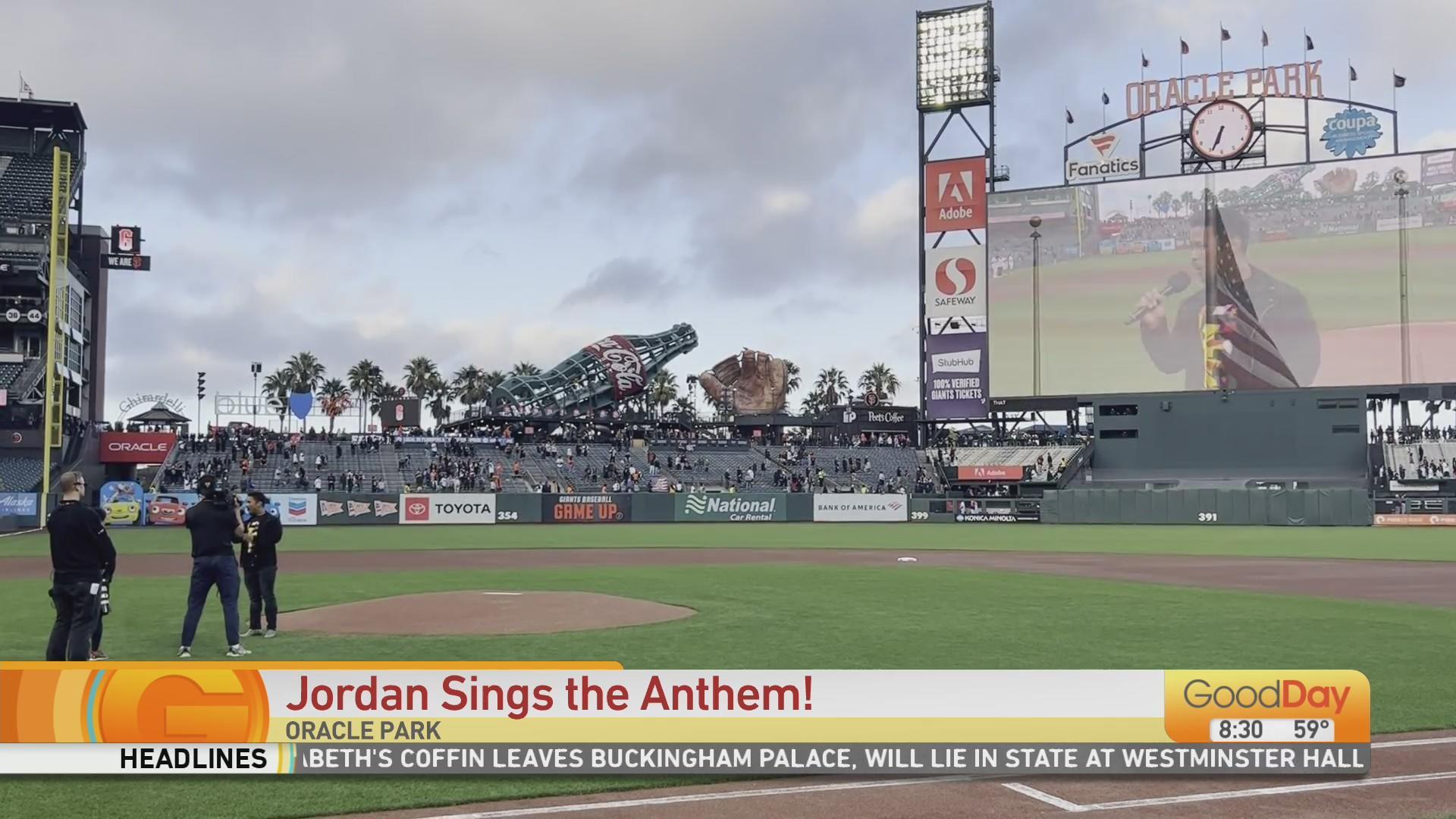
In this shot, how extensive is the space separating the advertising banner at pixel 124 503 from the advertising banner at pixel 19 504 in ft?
8.67

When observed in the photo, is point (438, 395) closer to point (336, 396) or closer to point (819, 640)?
point (336, 396)

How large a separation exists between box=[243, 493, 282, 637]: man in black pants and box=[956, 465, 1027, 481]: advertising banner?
193 feet

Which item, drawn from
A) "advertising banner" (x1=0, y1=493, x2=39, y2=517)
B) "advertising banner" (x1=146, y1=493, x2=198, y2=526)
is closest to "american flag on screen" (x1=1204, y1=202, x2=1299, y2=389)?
"advertising banner" (x1=146, y1=493, x2=198, y2=526)

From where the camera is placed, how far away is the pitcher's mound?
48.4 feet

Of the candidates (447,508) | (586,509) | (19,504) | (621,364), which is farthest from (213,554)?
(621,364)

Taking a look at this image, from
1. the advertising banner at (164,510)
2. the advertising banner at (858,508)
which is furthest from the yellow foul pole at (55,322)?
the advertising banner at (858,508)

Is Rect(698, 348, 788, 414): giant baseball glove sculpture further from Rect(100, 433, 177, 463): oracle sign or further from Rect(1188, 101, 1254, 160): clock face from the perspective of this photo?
Rect(100, 433, 177, 463): oracle sign

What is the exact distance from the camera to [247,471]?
5494 centimetres

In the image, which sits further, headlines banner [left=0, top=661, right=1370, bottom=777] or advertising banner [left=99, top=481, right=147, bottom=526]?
advertising banner [left=99, top=481, right=147, bottom=526]

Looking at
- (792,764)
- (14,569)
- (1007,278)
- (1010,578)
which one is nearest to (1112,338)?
(1007,278)

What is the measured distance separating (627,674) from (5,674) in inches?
153

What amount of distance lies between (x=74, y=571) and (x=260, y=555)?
3.55 metres

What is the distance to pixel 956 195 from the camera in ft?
238

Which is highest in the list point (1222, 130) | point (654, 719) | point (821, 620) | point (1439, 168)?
point (1222, 130)
